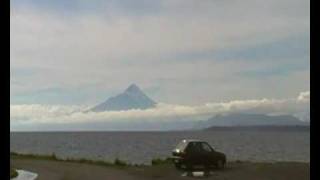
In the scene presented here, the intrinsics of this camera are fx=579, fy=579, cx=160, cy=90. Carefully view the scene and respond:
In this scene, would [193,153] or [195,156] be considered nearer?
[195,156]

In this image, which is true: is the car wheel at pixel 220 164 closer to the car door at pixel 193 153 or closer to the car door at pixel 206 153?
the car door at pixel 206 153

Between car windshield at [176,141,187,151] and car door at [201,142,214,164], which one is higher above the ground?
car windshield at [176,141,187,151]

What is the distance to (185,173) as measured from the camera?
1086 cm

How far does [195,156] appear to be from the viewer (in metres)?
11.9

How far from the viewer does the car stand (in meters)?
11.7

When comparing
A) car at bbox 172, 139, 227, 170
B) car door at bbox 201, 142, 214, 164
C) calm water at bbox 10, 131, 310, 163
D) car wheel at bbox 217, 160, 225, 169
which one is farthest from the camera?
calm water at bbox 10, 131, 310, 163

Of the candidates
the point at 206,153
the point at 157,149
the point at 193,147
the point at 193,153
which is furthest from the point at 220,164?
the point at 157,149

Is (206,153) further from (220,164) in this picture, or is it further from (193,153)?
(220,164)

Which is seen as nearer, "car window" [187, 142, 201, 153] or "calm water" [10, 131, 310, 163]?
"car window" [187, 142, 201, 153]

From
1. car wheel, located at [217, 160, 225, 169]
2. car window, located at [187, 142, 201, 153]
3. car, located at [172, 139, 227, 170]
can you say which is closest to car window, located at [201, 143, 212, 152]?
car, located at [172, 139, 227, 170]

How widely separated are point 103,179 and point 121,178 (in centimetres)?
41

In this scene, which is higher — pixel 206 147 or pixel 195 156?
pixel 206 147

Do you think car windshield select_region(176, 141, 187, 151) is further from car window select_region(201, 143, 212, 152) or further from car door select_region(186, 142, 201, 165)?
car window select_region(201, 143, 212, 152)
